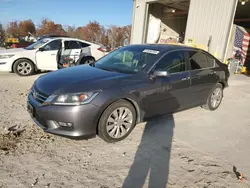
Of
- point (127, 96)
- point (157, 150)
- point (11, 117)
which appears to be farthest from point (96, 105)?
point (11, 117)

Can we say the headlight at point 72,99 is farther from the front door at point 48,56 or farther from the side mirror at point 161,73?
the front door at point 48,56

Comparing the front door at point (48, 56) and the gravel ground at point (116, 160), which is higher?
the front door at point (48, 56)

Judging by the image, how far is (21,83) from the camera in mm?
6406

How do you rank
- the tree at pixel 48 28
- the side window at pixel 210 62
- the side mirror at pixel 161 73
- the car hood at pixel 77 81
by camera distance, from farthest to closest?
the tree at pixel 48 28, the side window at pixel 210 62, the side mirror at pixel 161 73, the car hood at pixel 77 81

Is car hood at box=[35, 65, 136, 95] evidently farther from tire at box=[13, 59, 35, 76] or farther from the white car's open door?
the white car's open door

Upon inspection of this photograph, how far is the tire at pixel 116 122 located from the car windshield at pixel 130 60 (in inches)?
25.9

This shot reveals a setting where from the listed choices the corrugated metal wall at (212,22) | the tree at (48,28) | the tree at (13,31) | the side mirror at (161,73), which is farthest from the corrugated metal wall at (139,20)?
the tree at (48,28)

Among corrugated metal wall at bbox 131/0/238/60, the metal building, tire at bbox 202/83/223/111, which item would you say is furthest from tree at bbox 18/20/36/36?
tire at bbox 202/83/223/111

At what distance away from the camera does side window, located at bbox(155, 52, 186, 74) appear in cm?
355

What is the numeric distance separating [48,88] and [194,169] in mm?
2279

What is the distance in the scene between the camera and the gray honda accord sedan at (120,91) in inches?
108

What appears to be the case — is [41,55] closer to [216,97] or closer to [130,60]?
[130,60]

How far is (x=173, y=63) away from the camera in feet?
12.3

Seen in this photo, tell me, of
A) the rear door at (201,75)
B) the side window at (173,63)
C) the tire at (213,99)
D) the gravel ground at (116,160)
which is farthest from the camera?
the tire at (213,99)
